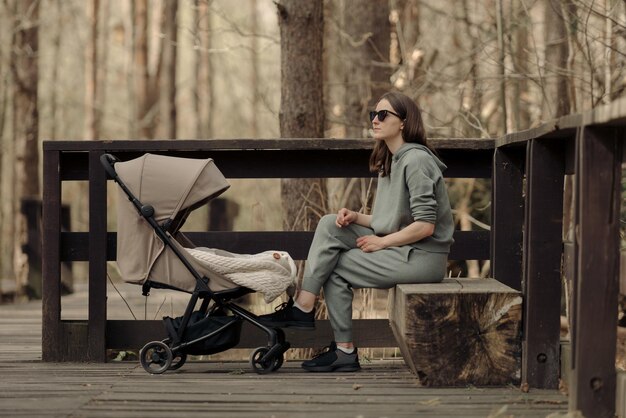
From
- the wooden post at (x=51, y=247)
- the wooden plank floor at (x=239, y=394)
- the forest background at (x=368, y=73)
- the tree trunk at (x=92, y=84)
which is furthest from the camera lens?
the tree trunk at (x=92, y=84)

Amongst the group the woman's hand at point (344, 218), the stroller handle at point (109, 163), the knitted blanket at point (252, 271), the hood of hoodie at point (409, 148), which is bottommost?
the knitted blanket at point (252, 271)

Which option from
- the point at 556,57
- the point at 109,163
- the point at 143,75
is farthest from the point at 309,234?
the point at 143,75

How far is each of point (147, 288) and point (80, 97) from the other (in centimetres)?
3115

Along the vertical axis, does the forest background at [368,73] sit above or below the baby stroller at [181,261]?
above

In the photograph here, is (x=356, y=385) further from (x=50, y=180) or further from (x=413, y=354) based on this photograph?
(x=50, y=180)

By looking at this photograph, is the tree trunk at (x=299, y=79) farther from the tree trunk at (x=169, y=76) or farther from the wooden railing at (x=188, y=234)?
the tree trunk at (x=169, y=76)

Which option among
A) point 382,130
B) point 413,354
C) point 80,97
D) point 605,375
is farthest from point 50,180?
point 80,97

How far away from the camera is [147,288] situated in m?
5.68

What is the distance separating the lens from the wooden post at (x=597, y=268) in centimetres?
421

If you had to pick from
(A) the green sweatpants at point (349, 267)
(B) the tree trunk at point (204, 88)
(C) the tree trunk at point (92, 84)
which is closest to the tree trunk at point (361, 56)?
(A) the green sweatpants at point (349, 267)

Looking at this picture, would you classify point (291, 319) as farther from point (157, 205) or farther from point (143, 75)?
point (143, 75)

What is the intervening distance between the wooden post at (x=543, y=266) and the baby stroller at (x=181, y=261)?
1236mm

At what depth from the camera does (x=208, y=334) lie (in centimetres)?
570

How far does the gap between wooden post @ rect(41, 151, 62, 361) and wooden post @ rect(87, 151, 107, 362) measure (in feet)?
0.59
